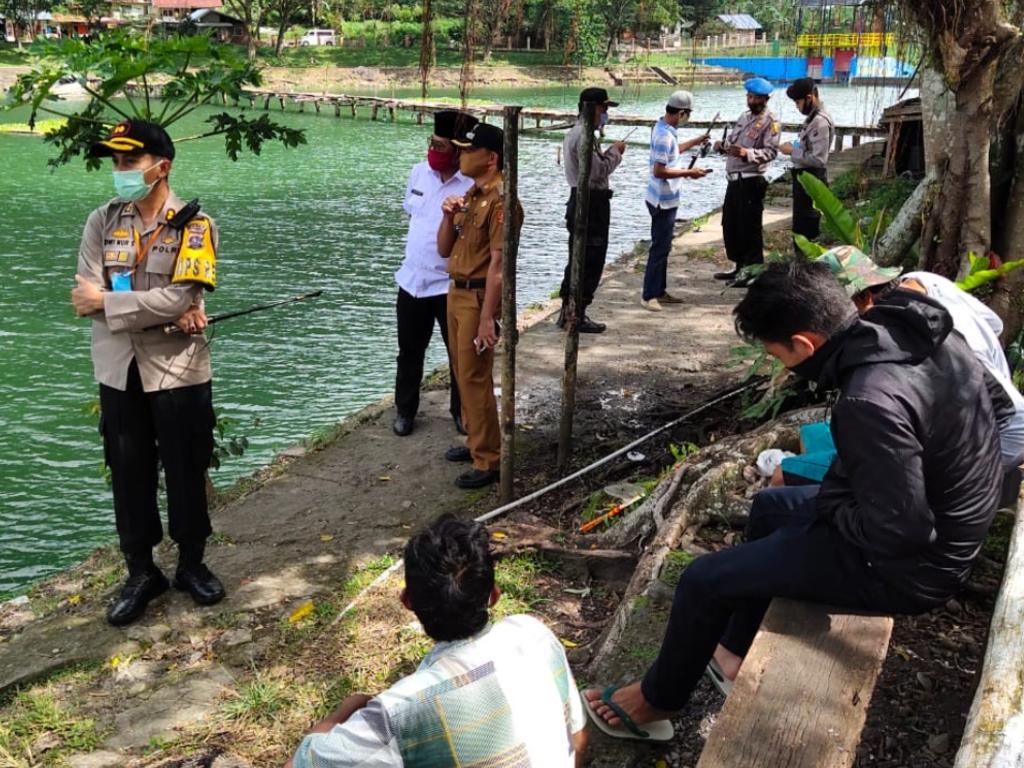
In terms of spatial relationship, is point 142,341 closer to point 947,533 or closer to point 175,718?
point 175,718

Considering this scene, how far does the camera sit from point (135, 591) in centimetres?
394

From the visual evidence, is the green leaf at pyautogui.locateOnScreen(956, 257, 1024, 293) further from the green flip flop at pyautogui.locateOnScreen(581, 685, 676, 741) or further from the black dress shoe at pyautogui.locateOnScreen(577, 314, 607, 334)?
the black dress shoe at pyautogui.locateOnScreen(577, 314, 607, 334)

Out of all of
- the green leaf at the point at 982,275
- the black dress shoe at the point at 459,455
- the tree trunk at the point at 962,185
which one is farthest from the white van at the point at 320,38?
the green leaf at the point at 982,275

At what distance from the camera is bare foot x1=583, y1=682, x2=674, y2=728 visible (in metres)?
2.75

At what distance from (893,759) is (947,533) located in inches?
30.7

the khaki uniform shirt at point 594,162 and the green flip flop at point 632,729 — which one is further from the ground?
the khaki uniform shirt at point 594,162

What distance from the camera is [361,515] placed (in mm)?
5000

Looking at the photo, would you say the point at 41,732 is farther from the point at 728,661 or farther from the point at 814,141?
the point at 814,141

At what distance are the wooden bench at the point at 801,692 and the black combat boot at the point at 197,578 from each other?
2.40 meters

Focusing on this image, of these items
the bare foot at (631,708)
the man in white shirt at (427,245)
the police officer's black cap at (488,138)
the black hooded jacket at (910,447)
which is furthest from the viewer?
the man in white shirt at (427,245)

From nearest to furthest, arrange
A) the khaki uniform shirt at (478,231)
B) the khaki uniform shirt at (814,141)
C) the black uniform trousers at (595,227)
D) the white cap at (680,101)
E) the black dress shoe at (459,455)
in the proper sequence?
the khaki uniform shirt at (478,231)
the black dress shoe at (459,455)
the black uniform trousers at (595,227)
the white cap at (680,101)
the khaki uniform shirt at (814,141)

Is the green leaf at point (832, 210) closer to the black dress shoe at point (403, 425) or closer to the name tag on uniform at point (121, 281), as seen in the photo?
the black dress shoe at point (403, 425)

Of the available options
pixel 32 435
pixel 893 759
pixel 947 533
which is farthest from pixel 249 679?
pixel 32 435

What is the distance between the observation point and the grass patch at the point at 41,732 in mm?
3174
